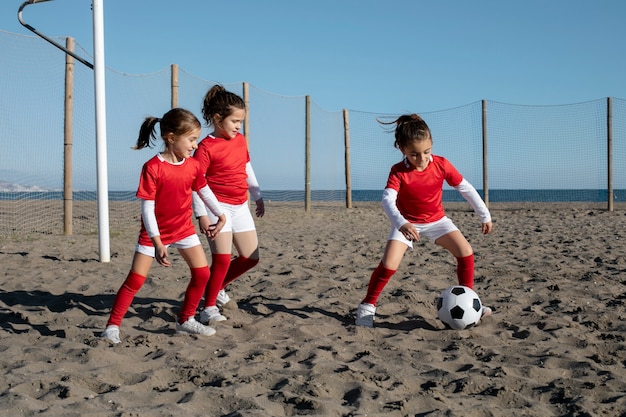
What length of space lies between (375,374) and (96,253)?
527 cm

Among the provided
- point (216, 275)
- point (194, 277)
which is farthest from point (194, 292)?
point (216, 275)

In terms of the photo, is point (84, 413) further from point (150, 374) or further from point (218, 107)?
point (218, 107)

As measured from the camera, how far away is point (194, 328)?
14.0ft

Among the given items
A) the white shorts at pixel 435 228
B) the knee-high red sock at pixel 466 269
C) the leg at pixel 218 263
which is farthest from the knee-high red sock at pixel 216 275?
the knee-high red sock at pixel 466 269

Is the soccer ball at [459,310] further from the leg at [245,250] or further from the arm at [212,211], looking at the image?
the arm at [212,211]

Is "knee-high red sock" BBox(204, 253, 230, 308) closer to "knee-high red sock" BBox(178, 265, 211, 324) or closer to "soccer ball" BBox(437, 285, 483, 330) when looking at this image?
"knee-high red sock" BBox(178, 265, 211, 324)

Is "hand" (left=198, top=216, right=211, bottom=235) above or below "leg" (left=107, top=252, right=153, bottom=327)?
above

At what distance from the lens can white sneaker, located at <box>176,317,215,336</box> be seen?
4.26 meters

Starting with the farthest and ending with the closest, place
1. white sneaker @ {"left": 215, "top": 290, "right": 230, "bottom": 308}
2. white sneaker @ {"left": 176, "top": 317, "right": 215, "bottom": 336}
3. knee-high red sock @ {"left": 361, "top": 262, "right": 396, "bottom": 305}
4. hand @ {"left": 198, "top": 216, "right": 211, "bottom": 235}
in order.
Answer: white sneaker @ {"left": 215, "top": 290, "right": 230, "bottom": 308} < knee-high red sock @ {"left": 361, "top": 262, "right": 396, "bottom": 305} < hand @ {"left": 198, "top": 216, "right": 211, "bottom": 235} < white sneaker @ {"left": 176, "top": 317, "right": 215, "bottom": 336}

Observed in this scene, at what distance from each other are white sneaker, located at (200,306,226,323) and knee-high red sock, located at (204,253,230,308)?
1.5 inches

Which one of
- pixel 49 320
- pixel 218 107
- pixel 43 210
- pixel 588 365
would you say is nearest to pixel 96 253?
pixel 49 320

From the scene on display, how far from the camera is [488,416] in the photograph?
9.25ft

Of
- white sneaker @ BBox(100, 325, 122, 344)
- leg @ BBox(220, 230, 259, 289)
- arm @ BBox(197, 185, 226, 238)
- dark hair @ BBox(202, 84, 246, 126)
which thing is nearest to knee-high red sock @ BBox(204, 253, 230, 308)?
leg @ BBox(220, 230, 259, 289)

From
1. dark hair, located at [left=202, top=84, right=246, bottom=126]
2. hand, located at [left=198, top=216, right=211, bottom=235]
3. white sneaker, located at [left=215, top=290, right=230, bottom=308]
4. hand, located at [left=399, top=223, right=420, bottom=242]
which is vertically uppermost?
dark hair, located at [left=202, top=84, right=246, bottom=126]
